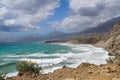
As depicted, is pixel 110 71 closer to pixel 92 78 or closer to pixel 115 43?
pixel 92 78

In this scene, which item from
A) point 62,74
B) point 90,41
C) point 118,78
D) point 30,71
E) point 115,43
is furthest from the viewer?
point 90,41

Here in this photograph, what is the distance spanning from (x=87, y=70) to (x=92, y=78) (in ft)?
5.42

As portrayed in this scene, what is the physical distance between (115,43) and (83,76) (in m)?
81.2

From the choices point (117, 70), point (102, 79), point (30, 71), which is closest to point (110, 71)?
point (117, 70)

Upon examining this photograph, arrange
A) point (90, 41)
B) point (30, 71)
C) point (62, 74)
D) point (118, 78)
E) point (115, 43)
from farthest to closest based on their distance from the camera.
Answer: point (90, 41), point (115, 43), point (30, 71), point (62, 74), point (118, 78)

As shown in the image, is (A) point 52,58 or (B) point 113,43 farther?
(B) point 113,43

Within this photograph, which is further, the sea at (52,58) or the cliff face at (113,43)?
the cliff face at (113,43)

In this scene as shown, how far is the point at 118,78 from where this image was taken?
11.9m

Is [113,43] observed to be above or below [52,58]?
above

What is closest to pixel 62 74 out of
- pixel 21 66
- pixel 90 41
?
pixel 21 66

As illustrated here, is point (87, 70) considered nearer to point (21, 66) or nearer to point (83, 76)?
point (83, 76)

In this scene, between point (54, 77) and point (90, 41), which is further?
point (90, 41)

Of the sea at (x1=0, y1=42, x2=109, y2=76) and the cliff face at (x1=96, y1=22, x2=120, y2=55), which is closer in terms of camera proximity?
the sea at (x1=0, y1=42, x2=109, y2=76)

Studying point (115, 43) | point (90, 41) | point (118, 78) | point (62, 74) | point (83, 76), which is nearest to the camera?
point (118, 78)
